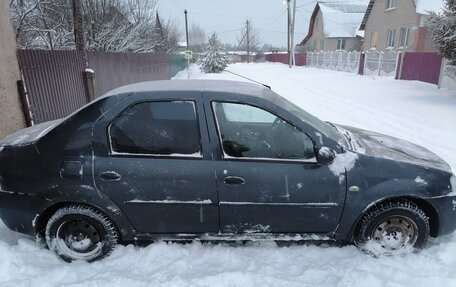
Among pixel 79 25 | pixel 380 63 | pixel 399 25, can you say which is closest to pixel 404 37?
pixel 399 25

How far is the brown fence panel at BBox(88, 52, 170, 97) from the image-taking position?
10.3 metres

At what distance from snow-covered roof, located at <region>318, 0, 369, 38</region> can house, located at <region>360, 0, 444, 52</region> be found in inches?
355

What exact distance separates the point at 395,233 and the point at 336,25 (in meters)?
44.9

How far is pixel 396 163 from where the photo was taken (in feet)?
9.94

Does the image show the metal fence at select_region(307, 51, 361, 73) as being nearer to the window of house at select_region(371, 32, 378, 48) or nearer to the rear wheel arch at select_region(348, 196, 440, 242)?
the window of house at select_region(371, 32, 378, 48)

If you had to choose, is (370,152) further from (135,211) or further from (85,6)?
(85,6)

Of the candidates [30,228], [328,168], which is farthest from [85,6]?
[328,168]

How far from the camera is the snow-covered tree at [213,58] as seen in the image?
25.9 meters

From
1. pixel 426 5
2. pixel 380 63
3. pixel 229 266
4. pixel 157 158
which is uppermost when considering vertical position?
pixel 426 5

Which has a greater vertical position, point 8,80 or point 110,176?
point 8,80

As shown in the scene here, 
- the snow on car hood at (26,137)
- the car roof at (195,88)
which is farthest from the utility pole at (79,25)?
the car roof at (195,88)

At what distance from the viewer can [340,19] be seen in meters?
43.9

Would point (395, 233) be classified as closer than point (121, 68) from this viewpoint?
Yes

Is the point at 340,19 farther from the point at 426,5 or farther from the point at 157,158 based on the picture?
the point at 157,158
